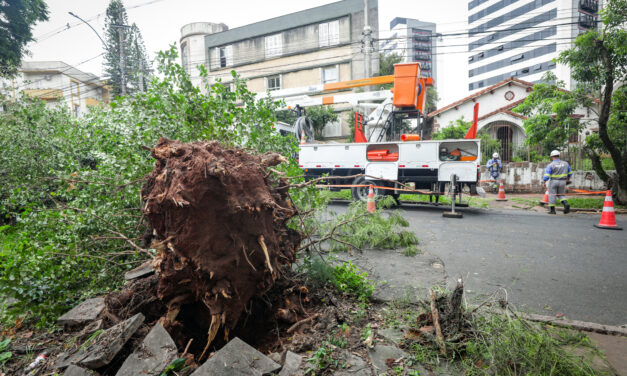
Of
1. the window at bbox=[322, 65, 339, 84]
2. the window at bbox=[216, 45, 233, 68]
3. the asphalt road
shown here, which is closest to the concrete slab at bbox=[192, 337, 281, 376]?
the asphalt road

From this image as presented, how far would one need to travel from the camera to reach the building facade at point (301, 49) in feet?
71.5

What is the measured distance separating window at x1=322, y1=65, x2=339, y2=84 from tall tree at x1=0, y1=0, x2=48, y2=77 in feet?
53.3

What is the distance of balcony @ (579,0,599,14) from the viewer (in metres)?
42.5

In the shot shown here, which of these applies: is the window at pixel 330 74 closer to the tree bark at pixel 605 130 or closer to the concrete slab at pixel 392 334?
the tree bark at pixel 605 130

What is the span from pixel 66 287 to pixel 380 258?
12.1ft

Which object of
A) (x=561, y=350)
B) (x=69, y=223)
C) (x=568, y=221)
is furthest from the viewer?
(x=568, y=221)

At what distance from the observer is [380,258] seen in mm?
4371

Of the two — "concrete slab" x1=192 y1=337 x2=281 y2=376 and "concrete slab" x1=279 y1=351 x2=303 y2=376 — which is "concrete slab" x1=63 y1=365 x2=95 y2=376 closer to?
"concrete slab" x1=192 y1=337 x2=281 y2=376

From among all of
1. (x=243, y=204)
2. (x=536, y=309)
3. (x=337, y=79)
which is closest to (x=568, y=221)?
(x=536, y=309)

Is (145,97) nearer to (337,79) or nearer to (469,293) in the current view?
(469,293)

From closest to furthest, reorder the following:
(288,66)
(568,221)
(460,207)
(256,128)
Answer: (256,128) < (568,221) < (460,207) < (288,66)

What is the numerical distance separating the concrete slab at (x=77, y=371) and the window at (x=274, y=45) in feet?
84.7

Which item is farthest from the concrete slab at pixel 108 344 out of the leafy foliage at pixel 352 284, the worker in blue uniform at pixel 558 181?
the worker in blue uniform at pixel 558 181

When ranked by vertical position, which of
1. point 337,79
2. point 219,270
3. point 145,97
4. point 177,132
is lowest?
point 219,270
